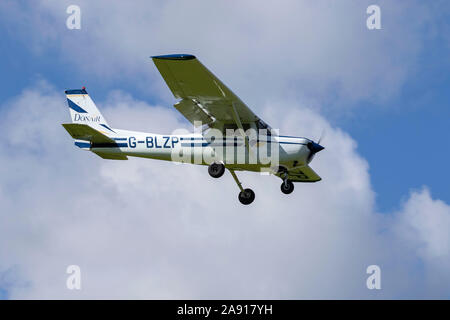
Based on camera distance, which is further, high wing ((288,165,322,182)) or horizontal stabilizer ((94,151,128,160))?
high wing ((288,165,322,182))

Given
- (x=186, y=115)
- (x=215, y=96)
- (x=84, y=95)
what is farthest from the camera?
(x=84, y=95)

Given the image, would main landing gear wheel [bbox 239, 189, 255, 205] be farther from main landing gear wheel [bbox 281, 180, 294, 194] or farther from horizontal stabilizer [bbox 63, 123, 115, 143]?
horizontal stabilizer [bbox 63, 123, 115, 143]

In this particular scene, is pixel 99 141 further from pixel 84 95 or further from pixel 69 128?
pixel 84 95

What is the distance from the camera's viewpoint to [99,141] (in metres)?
22.6

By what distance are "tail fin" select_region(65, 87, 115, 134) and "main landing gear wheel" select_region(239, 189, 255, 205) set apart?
16.6ft

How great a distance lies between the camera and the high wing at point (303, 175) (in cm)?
2341

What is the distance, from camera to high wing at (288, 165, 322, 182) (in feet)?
76.8

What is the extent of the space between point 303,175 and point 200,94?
5.19 metres

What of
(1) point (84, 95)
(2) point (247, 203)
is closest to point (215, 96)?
(2) point (247, 203)

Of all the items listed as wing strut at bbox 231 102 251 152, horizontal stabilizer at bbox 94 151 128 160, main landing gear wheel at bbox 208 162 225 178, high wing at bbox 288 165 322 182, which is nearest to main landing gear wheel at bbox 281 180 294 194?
high wing at bbox 288 165 322 182

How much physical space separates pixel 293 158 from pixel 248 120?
1.69 m

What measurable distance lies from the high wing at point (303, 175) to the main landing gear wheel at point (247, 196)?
1396 mm

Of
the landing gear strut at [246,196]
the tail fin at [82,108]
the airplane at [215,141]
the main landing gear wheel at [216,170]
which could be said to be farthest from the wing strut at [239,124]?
the tail fin at [82,108]

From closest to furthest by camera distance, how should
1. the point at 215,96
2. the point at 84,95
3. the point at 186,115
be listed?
1. the point at 215,96
2. the point at 186,115
3. the point at 84,95
